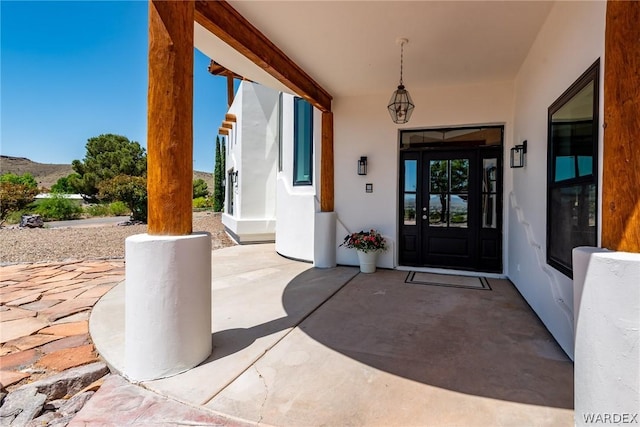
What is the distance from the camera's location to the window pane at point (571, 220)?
2.36 metres

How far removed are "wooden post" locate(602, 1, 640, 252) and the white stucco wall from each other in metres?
8.24

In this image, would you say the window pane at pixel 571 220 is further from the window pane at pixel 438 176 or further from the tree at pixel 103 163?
the tree at pixel 103 163

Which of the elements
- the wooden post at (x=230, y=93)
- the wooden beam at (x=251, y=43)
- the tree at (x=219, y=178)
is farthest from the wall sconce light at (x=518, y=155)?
the tree at (x=219, y=178)

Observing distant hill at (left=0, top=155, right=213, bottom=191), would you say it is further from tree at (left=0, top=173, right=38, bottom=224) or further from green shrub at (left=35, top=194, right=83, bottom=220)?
tree at (left=0, top=173, right=38, bottom=224)

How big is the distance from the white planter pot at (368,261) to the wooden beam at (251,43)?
2.58m

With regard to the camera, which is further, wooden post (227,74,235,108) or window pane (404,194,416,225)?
wooden post (227,74,235,108)

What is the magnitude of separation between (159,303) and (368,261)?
12.0ft

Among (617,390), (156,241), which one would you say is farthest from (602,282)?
(156,241)

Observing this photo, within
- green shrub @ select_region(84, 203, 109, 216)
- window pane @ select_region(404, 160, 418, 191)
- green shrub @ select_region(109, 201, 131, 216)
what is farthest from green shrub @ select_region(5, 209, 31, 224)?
window pane @ select_region(404, 160, 418, 191)

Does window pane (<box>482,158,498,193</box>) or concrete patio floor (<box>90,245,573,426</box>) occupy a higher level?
window pane (<box>482,158,498,193</box>)

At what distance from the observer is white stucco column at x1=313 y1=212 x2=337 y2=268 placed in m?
5.62

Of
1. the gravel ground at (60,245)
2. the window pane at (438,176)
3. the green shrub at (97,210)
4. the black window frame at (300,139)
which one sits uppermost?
the black window frame at (300,139)

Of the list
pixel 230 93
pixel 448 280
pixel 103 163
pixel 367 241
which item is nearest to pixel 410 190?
pixel 367 241

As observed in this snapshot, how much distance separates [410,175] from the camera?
559 centimetres
